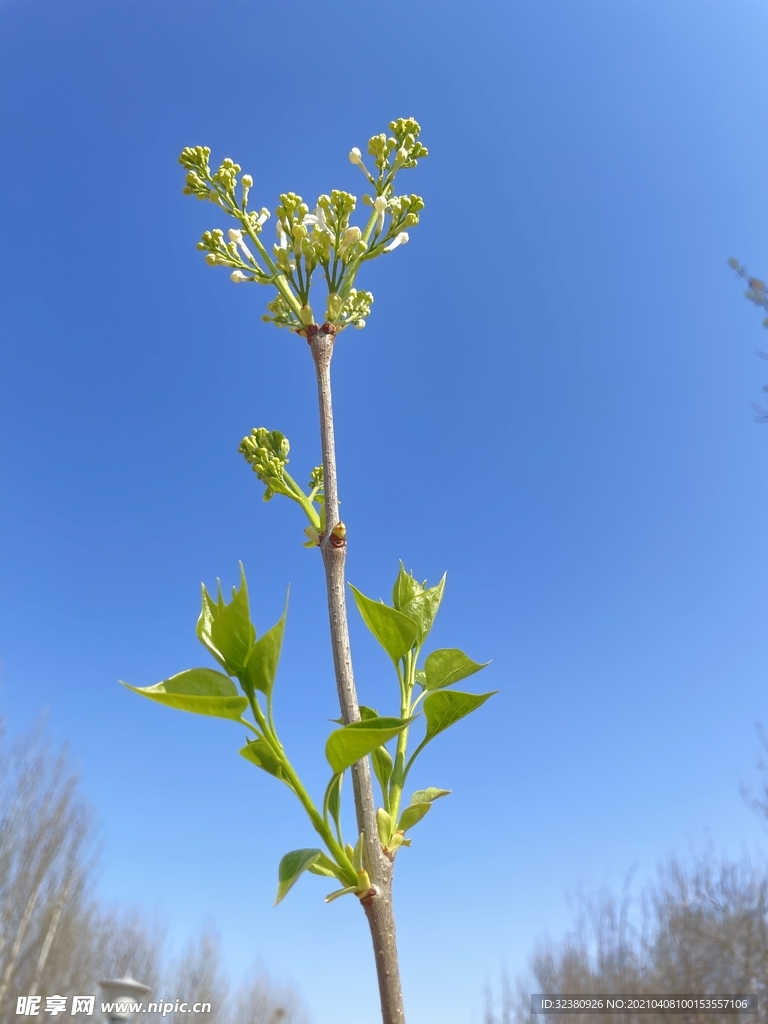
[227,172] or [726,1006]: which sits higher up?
[227,172]

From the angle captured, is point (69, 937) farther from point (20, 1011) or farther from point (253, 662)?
point (253, 662)

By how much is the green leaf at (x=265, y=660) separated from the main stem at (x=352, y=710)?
0.41 ft

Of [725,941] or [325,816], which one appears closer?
[325,816]

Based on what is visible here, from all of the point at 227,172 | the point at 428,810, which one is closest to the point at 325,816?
the point at 428,810

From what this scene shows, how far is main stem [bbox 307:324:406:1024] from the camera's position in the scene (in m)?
0.67

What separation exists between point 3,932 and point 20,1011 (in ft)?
7.09

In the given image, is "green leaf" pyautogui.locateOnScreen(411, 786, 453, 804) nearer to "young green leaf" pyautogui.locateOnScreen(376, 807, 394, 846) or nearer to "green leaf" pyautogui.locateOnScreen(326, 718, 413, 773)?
"young green leaf" pyautogui.locateOnScreen(376, 807, 394, 846)

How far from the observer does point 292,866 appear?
2.13ft

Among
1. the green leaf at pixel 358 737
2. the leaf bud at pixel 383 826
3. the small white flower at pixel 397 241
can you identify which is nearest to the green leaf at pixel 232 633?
the green leaf at pixel 358 737

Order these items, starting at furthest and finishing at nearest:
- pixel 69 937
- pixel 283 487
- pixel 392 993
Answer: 1. pixel 69 937
2. pixel 283 487
3. pixel 392 993

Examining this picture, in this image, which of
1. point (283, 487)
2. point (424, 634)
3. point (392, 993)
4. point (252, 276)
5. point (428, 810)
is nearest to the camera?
point (392, 993)

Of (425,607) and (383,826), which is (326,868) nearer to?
(383,826)

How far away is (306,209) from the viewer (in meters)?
1.08

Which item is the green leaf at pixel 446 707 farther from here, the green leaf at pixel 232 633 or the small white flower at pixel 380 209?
the small white flower at pixel 380 209
